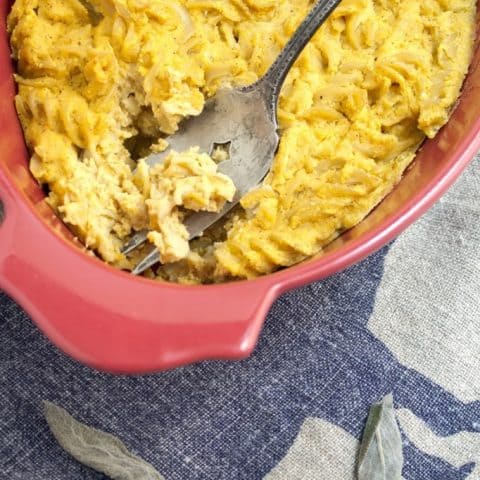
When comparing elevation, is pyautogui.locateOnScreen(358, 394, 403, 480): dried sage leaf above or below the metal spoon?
below

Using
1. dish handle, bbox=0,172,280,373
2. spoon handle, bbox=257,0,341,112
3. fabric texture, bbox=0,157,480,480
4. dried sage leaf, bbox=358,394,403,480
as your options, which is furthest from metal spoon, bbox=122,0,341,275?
dried sage leaf, bbox=358,394,403,480

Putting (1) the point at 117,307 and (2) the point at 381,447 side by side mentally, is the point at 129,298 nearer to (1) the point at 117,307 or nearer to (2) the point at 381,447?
(1) the point at 117,307

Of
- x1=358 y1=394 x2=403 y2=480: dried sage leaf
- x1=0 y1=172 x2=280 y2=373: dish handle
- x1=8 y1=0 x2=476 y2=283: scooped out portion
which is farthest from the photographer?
x1=358 y1=394 x2=403 y2=480: dried sage leaf

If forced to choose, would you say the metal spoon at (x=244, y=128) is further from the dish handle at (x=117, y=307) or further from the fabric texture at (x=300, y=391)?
the fabric texture at (x=300, y=391)

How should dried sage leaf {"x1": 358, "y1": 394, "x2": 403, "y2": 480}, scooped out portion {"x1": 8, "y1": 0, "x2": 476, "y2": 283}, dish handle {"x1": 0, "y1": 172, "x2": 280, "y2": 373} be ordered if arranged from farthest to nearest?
dried sage leaf {"x1": 358, "y1": 394, "x2": 403, "y2": 480}, scooped out portion {"x1": 8, "y1": 0, "x2": 476, "y2": 283}, dish handle {"x1": 0, "y1": 172, "x2": 280, "y2": 373}

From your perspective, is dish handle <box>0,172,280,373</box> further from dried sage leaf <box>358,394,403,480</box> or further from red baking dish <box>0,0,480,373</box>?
dried sage leaf <box>358,394,403,480</box>

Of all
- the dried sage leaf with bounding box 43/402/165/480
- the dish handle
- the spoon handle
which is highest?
the spoon handle

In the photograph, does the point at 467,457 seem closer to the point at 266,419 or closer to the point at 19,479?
the point at 266,419

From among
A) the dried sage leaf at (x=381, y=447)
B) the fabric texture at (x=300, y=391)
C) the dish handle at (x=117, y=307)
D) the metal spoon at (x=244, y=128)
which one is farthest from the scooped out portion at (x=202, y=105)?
the dried sage leaf at (x=381, y=447)
